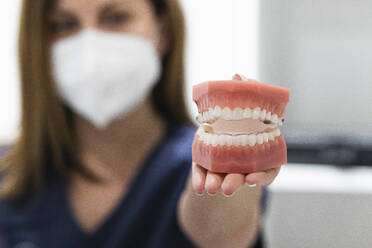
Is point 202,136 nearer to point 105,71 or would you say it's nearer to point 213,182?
point 213,182

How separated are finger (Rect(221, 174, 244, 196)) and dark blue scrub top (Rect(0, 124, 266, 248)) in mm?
430

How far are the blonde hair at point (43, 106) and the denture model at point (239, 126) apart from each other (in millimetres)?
471

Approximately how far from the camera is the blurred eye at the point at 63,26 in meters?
0.70

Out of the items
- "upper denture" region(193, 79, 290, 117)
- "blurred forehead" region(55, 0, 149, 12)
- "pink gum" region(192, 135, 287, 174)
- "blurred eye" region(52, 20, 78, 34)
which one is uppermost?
"blurred forehead" region(55, 0, 149, 12)

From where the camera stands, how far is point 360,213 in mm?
506

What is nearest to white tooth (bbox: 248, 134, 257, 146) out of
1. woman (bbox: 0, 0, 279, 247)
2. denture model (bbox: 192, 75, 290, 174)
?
denture model (bbox: 192, 75, 290, 174)

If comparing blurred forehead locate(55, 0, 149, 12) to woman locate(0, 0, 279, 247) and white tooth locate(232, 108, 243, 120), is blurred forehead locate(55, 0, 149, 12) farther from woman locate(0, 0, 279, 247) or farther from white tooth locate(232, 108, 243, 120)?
white tooth locate(232, 108, 243, 120)

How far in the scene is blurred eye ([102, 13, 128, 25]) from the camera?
694 millimetres

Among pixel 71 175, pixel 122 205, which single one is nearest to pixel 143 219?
pixel 122 205

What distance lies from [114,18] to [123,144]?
27 centimetres

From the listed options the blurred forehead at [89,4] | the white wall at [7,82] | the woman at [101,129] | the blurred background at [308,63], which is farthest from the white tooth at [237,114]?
the white wall at [7,82]

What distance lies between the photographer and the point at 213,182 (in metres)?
0.23

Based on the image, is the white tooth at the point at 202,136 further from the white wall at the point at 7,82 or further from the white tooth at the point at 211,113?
the white wall at the point at 7,82

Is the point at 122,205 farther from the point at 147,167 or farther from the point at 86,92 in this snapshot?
the point at 86,92
